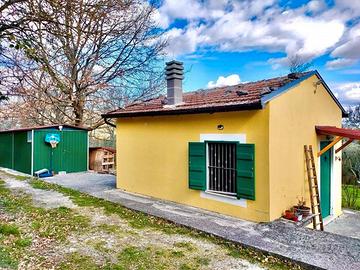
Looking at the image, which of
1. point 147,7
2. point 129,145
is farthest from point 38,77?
point 129,145

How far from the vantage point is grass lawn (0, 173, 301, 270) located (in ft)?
14.8

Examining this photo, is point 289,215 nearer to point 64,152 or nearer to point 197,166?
point 197,166

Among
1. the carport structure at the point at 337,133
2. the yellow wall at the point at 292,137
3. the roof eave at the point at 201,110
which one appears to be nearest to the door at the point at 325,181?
the carport structure at the point at 337,133

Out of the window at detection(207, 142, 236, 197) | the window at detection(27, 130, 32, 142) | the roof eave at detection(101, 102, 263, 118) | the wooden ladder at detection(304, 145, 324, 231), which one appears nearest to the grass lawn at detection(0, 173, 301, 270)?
the window at detection(207, 142, 236, 197)

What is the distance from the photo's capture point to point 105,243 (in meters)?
5.36

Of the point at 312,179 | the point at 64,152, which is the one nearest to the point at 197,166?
the point at 312,179

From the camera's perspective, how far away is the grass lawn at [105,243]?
4.52m

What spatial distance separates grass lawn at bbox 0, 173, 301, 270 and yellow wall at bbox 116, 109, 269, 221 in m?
1.51

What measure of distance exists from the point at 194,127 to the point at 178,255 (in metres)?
3.80

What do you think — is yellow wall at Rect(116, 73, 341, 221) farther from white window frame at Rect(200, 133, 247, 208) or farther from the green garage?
the green garage

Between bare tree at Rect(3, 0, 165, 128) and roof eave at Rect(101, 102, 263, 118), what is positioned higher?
bare tree at Rect(3, 0, 165, 128)

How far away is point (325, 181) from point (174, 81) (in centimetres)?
570

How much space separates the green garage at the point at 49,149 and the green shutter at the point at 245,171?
10789 millimetres

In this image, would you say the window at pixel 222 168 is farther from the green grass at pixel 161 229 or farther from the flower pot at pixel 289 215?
Result: the green grass at pixel 161 229
